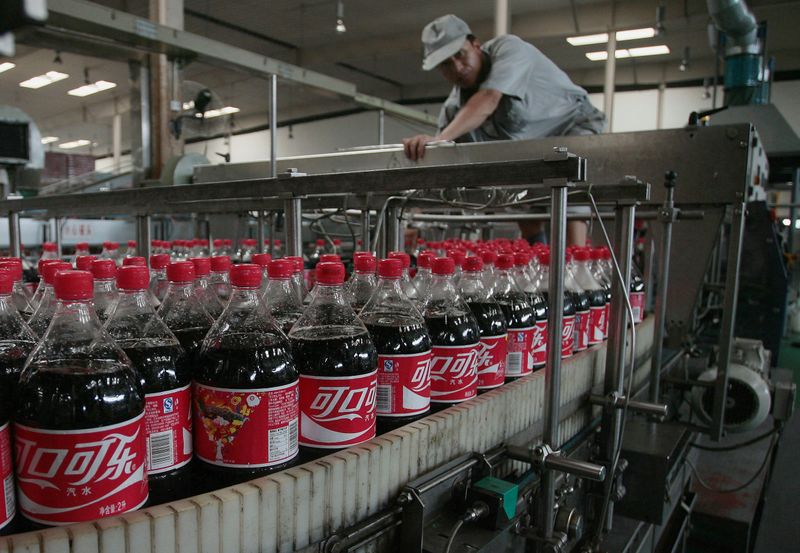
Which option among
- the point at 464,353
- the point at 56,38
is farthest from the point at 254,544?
the point at 56,38

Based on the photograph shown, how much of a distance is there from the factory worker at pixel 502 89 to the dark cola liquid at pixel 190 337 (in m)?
1.58

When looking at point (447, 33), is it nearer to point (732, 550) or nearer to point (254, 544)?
point (254, 544)

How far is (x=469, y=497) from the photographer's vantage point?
903 millimetres

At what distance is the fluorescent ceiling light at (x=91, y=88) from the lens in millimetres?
11643

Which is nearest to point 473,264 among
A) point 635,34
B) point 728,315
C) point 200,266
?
point 200,266

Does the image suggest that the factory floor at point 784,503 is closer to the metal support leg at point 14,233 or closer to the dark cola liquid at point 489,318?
the dark cola liquid at point 489,318

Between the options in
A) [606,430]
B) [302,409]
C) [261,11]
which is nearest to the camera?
[302,409]

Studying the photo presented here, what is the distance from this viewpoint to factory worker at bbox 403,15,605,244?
2.44 meters

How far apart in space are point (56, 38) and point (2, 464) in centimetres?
233

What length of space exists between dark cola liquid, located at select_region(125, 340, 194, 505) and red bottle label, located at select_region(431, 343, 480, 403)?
43 cm

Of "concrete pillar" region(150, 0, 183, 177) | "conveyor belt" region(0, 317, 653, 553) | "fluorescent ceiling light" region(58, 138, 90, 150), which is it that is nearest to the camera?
"conveyor belt" region(0, 317, 653, 553)

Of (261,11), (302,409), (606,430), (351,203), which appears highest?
(261,11)

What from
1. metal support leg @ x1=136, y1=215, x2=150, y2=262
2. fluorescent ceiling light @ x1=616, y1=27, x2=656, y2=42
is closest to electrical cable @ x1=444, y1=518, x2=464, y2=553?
metal support leg @ x1=136, y1=215, x2=150, y2=262

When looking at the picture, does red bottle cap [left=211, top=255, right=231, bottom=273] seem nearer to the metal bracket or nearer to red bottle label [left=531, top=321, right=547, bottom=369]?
red bottle label [left=531, top=321, right=547, bottom=369]
